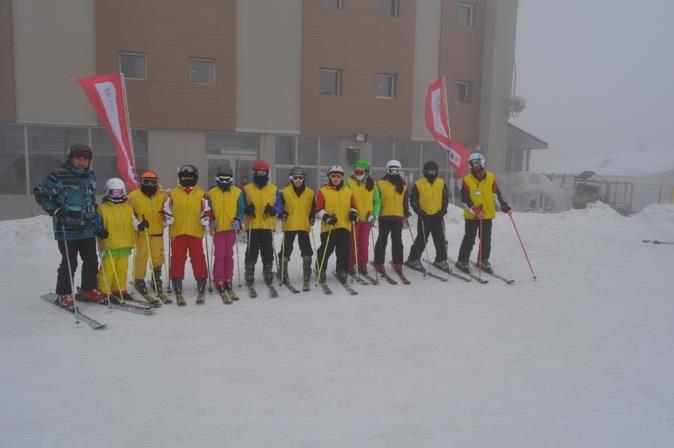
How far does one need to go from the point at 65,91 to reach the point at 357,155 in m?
9.30

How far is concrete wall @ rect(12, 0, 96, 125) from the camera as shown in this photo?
14.5 meters

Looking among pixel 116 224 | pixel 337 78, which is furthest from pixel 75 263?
pixel 337 78

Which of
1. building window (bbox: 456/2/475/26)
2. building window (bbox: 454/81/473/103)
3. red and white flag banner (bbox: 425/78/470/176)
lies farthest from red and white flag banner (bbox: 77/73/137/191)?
building window (bbox: 456/2/475/26)

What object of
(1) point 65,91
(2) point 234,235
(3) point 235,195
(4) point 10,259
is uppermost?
(1) point 65,91

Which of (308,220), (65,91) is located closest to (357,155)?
(65,91)

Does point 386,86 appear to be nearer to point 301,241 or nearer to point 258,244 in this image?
point 301,241

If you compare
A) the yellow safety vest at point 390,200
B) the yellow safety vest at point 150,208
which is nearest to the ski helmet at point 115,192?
the yellow safety vest at point 150,208

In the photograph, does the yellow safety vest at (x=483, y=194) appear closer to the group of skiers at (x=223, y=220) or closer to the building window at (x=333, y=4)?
the group of skiers at (x=223, y=220)

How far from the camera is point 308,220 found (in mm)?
7004

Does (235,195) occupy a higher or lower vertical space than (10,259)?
higher

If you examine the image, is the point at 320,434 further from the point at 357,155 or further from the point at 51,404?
the point at 357,155

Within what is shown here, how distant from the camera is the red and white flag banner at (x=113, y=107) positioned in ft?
24.6

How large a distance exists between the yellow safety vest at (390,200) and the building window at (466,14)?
45.6 feet

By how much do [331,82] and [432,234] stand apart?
35.2ft
